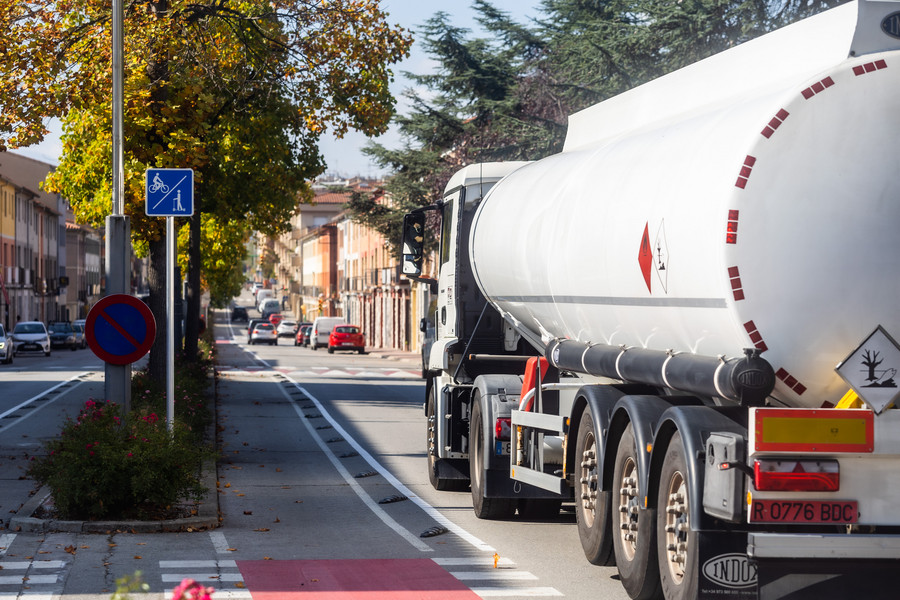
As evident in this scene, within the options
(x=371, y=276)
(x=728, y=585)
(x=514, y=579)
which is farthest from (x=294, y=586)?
(x=371, y=276)

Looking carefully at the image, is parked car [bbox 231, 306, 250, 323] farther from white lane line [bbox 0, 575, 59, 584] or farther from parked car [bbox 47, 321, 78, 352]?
white lane line [bbox 0, 575, 59, 584]

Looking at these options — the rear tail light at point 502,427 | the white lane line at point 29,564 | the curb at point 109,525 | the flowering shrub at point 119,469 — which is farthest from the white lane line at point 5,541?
the rear tail light at point 502,427

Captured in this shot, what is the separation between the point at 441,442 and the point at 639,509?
568cm

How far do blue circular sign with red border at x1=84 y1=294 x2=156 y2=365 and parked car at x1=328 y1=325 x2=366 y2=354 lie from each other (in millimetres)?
56792

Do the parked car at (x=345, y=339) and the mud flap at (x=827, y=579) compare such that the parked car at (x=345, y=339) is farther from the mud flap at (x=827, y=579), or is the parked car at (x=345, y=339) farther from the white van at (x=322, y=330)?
the mud flap at (x=827, y=579)

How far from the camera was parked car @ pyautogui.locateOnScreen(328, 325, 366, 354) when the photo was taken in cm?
6931

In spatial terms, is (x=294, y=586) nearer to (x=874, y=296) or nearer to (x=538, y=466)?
(x=538, y=466)

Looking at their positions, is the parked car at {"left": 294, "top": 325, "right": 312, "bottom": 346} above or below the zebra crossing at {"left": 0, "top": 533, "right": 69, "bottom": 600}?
below

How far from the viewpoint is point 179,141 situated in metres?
19.6

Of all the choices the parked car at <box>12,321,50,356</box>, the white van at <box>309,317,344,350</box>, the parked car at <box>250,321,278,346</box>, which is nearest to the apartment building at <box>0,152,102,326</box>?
the parked car at <box>12,321,50,356</box>

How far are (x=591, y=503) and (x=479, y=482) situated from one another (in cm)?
277

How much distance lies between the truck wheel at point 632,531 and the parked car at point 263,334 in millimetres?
77700

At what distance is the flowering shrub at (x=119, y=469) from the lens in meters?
11.1

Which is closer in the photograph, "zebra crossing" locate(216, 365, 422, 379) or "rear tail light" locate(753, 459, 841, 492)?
"rear tail light" locate(753, 459, 841, 492)
